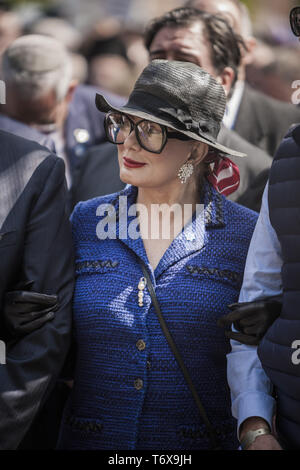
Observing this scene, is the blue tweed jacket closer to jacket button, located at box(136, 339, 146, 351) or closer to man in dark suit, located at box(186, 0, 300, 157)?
jacket button, located at box(136, 339, 146, 351)

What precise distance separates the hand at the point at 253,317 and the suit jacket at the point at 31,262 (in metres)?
0.56

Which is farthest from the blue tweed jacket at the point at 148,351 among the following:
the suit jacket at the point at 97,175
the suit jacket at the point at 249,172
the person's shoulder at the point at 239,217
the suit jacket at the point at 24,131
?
the suit jacket at the point at 24,131

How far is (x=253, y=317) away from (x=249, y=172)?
45.2 inches

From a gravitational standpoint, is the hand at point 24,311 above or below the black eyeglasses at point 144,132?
below

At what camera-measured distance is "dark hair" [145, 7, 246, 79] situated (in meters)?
3.77

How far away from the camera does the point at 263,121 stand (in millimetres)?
4156

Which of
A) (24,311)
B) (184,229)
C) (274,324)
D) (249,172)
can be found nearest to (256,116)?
(249,172)

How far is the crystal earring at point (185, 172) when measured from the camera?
285 centimetres

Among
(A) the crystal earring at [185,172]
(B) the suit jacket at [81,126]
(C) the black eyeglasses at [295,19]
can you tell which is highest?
(C) the black eyeglasses at [295,19]

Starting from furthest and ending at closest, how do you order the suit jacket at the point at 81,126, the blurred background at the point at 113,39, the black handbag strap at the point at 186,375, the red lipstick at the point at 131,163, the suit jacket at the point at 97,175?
1. the blurred background at the point at 113,39
2. the suit jacket at the point at 81,126
3. the suit jacket at the point at 97,175
4. the red lipstick at the point at 131,163
5. the black handbag strap at the point at 186,375

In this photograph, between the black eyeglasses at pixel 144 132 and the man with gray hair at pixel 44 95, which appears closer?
the black eyeglasses at pixel 144 132

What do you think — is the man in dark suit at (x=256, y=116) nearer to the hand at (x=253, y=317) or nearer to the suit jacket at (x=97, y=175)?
the suit jacket at (x=97, y=175)

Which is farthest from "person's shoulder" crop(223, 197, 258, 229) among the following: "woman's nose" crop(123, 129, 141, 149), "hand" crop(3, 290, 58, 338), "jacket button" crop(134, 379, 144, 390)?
"hand" crop(3, 290, 58, 338)

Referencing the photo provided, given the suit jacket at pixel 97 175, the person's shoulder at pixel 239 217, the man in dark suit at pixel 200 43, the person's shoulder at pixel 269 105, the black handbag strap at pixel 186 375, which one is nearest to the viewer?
the black handbag strap at pixel 186 375
